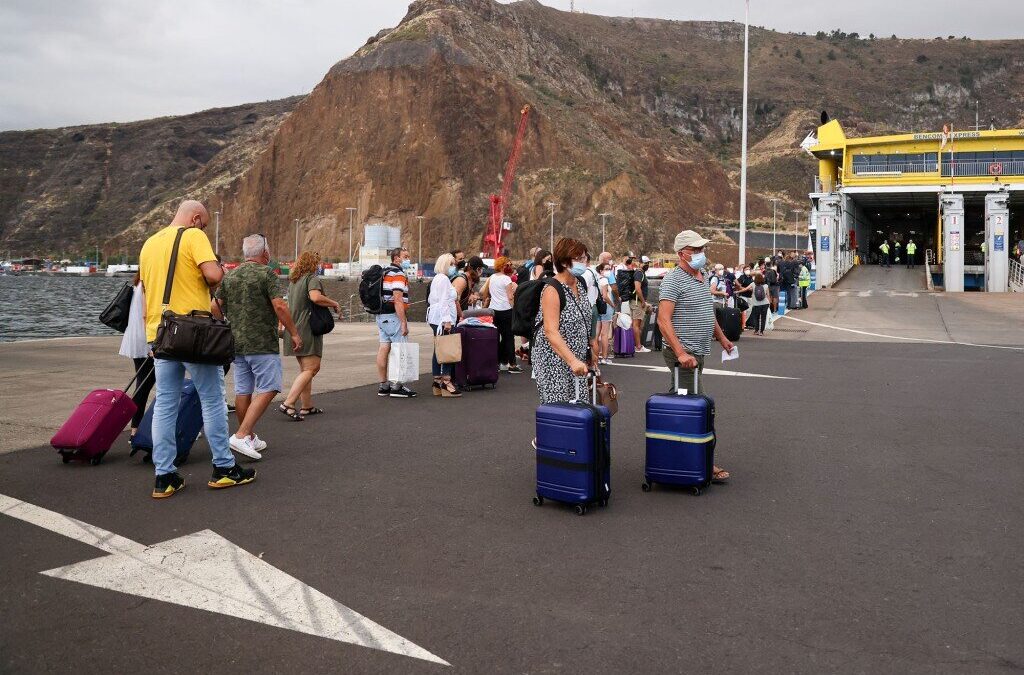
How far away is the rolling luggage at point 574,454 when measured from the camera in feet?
18.3

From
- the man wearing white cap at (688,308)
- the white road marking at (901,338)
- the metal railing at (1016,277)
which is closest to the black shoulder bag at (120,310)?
the man wearing white cap at (688,308)

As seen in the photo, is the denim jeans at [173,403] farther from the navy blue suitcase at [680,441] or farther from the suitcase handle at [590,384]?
the navy blue suitcase at [680,441]

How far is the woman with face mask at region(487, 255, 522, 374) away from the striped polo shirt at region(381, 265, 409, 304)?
235 cm

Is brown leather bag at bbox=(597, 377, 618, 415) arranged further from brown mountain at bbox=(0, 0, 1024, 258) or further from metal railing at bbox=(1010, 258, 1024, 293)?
brown mountain at bbox=(0, 0, 1024, 258)

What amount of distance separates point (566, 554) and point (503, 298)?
328 inches

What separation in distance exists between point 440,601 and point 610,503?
207cm

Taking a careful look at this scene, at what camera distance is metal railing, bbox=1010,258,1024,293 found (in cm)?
3766

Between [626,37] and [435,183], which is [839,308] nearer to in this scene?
[435,183]

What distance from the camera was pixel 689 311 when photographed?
6590mm

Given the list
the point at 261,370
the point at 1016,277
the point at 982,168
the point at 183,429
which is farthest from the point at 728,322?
the point at 982,168

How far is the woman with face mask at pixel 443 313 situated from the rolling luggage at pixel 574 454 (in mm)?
5440

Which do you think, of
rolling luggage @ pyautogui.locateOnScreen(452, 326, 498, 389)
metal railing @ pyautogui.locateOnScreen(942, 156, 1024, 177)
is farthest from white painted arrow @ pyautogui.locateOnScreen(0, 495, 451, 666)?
metal railing @ pyautogui.locateOnScreen(942, 156, 1024, 177)

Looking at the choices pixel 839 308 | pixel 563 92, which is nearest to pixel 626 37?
pixel 563 92

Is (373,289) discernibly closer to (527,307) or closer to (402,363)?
(402,363)
